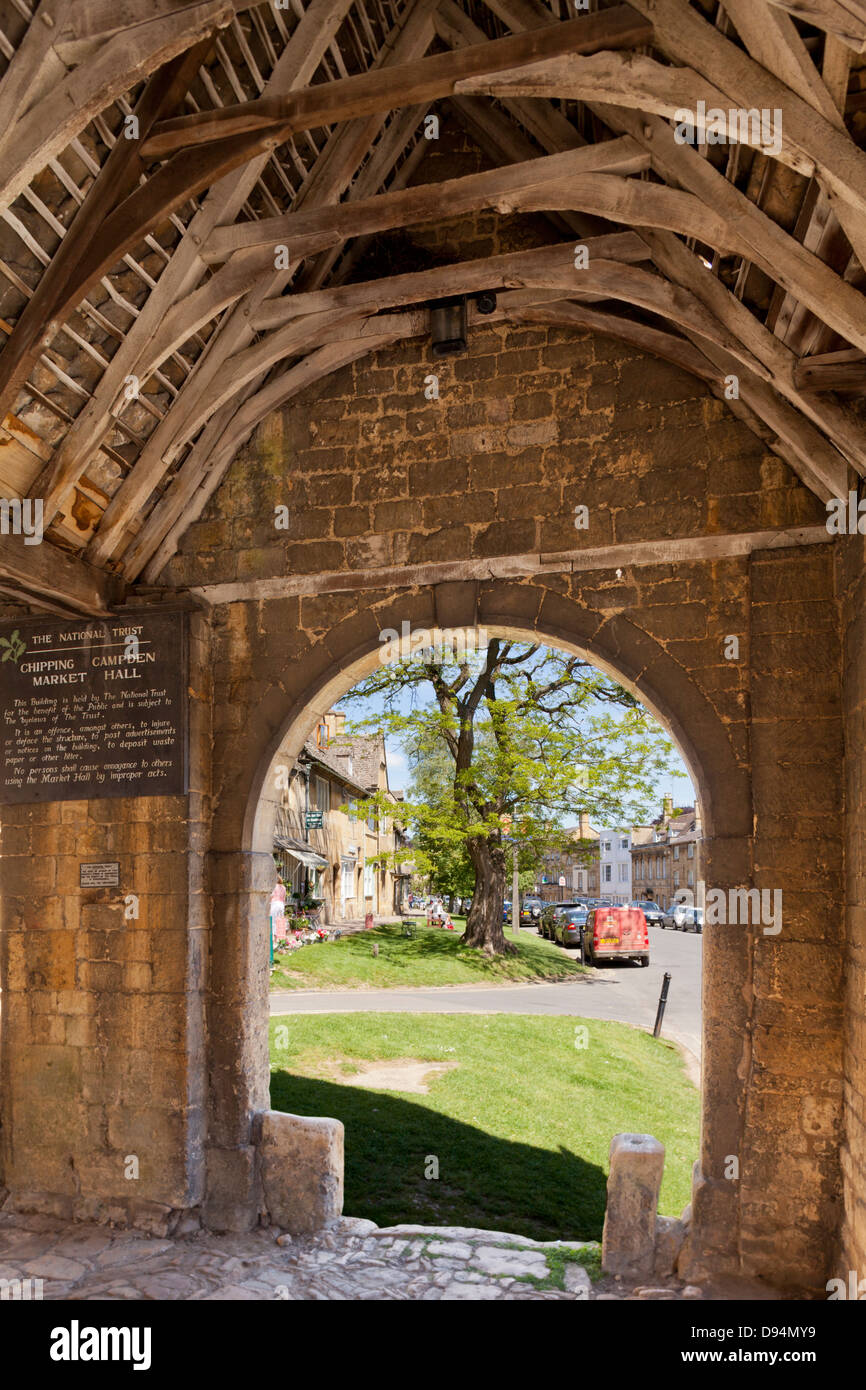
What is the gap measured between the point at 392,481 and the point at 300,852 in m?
15.2

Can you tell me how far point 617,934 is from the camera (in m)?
17.4

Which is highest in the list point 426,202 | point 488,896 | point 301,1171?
point 426,202

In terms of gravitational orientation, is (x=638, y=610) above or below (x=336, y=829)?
above

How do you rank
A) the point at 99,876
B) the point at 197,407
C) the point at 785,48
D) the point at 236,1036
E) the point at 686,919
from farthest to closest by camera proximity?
the point at 686,919
the point at 99,876
the point at 236,1036
the point at 197,407
the point at 785,48

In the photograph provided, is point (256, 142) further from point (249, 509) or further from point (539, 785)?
point (539, 785)

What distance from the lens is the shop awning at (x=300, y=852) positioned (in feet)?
59.6

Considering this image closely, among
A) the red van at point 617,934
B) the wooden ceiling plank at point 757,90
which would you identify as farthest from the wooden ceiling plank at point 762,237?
the red van at point 617,934

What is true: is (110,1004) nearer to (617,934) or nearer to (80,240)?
(80,240)

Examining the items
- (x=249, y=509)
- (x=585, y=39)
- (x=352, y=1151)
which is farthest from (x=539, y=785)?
(x=585, y=39)

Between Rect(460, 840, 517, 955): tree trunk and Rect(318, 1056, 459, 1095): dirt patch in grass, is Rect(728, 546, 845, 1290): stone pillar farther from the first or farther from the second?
Rect(460, 840, 517, 955): tree trunk

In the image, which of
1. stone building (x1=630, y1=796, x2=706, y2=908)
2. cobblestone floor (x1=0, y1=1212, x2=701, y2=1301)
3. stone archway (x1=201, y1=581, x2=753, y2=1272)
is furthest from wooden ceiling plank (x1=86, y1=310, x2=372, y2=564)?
stone building (x1=630, y1=796, x2=706, y2=908)

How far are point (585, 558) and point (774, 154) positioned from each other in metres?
2.35

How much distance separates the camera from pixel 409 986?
44.0 feet

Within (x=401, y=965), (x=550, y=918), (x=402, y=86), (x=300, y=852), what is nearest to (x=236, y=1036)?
(x=402, y=86)
